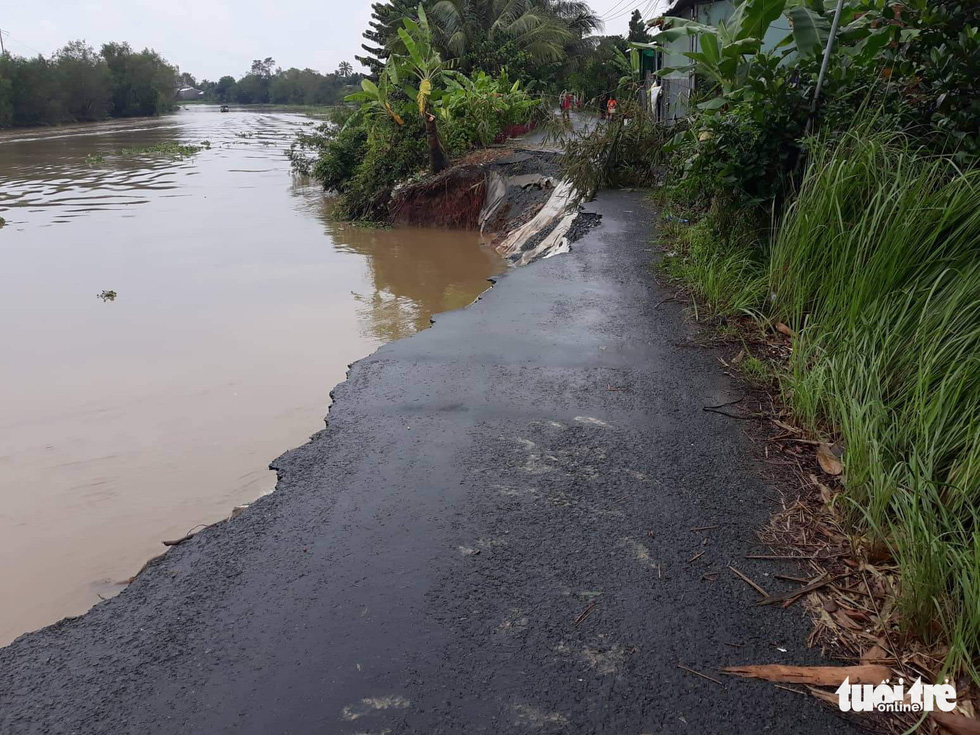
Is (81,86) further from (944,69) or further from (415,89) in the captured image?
(944,69)

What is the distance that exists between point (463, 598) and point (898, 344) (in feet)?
8.23

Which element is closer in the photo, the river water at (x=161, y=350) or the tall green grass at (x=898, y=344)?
the tall green grass at (x=898, y=344)

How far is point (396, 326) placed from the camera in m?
8.63

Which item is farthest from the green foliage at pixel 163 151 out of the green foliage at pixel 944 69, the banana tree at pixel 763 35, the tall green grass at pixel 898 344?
the tall green grass at pixel 898 344

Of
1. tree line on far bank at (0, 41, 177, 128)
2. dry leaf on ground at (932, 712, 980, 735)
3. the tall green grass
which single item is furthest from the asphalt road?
tree line on far bank at (0, 41, 177, 128)

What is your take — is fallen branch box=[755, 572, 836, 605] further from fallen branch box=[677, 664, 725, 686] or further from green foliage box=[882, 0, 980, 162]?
green foliage box=[882, 0, 980, 162]

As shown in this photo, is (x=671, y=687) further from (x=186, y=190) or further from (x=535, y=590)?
(x=186, y=190)

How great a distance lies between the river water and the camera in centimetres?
443

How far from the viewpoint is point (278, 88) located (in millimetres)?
126500

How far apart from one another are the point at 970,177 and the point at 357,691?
4163 millimetres

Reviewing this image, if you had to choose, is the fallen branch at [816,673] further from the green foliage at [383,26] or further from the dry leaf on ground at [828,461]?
the green foliage at [383,26]

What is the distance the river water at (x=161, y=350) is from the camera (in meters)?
4.43

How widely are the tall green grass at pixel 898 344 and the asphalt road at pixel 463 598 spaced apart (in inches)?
17.1

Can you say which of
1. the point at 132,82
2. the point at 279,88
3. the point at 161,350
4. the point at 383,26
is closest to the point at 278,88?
the point at 279,88
